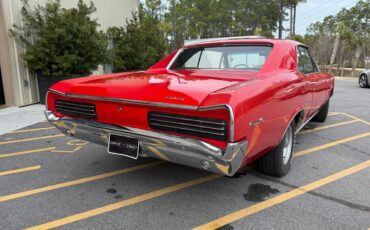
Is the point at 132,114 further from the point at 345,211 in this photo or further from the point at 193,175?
the point at 345,211

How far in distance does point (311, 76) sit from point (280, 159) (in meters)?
1.40

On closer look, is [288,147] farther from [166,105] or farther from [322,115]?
[322,115]

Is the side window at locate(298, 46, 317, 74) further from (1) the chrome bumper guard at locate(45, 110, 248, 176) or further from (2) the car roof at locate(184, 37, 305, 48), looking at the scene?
(1) the chrome bumper guard at locate(45, 110, 248, 176)

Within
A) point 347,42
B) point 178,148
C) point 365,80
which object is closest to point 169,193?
point 178,148

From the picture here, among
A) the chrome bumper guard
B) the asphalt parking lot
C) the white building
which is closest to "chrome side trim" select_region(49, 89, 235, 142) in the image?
the chrome bumper guard

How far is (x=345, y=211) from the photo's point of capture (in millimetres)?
2637

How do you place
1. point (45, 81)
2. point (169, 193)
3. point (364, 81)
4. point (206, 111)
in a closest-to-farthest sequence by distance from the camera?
1. point (206, 111)
2. point (169, 193)
3. point (45, 81)
4. point (364, 81)

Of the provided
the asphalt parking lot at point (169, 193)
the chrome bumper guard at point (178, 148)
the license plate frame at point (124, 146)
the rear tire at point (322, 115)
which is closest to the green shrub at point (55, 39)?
the asphalt parking lot at point (169, 193)

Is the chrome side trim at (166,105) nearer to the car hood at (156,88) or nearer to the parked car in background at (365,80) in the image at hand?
the car hood at (156,88)

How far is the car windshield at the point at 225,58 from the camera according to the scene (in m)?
3.46

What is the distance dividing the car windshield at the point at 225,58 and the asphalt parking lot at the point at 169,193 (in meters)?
1.25

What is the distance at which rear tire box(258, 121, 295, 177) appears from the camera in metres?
3.09

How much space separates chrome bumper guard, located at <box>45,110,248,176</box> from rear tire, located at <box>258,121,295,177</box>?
3.15 ft

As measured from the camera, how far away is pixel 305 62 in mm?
4129
